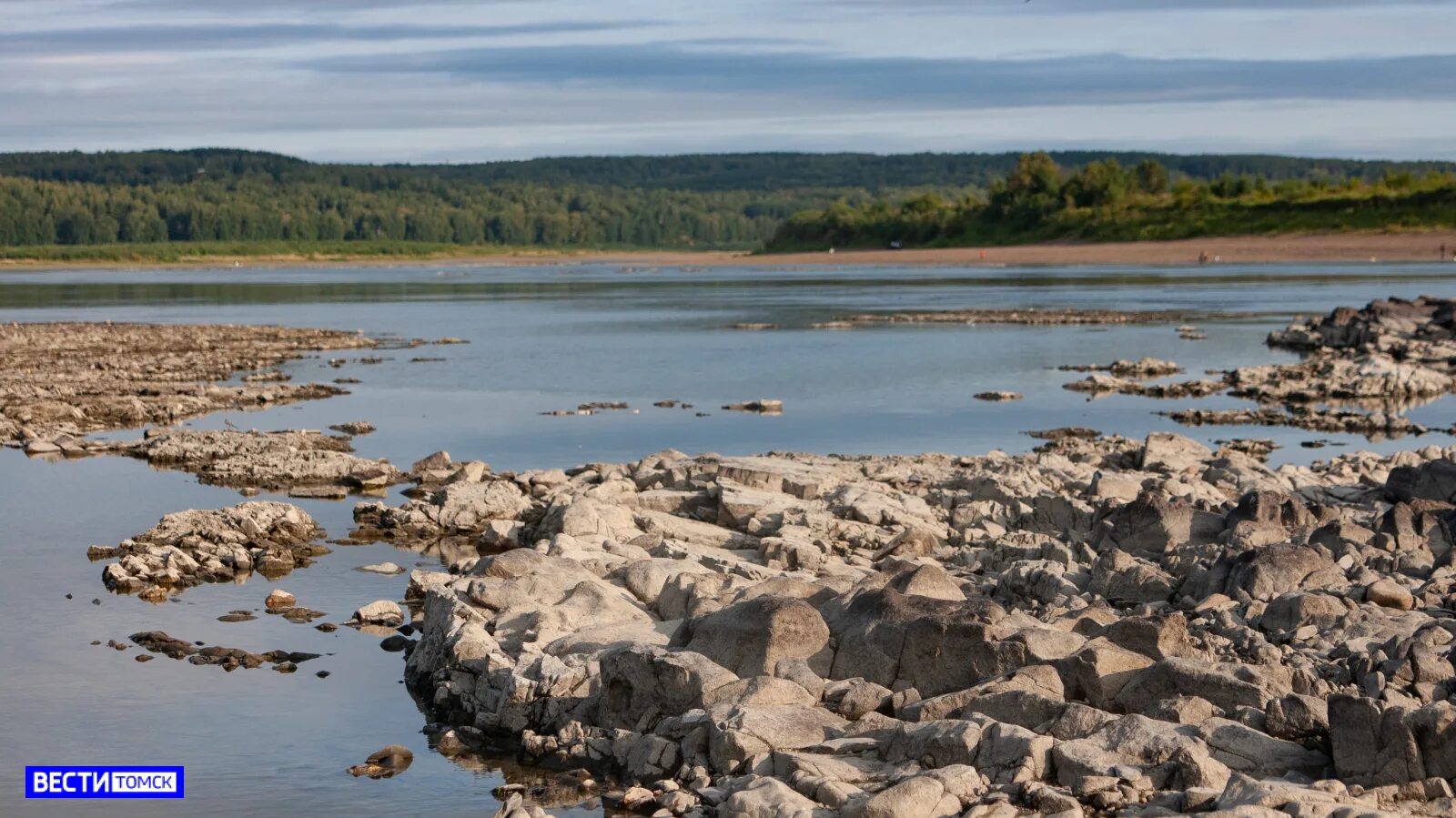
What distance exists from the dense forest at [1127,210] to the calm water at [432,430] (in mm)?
29456

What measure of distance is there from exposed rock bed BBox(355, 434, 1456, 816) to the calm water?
3.30ft

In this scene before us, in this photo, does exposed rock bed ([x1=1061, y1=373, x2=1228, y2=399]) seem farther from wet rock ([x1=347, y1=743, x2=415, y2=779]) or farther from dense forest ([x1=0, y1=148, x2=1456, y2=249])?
dense forest ([x1=0, y1=148, x2=1456, y2=249])

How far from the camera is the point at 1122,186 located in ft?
383

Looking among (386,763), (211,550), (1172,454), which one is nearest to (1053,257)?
(1172,454)

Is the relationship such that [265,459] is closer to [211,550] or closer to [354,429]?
[354,429]

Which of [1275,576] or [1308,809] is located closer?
[1308,809]

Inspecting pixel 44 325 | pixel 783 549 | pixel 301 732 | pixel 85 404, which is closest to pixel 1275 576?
pixel 783 549

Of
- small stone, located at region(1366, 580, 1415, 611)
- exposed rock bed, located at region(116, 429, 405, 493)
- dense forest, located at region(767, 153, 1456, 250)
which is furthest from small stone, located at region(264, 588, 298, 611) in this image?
dense forest, located at region(767, 153, 1456, 250)

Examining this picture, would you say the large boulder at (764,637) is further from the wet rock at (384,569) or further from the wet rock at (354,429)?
the wet rock at (354,429)

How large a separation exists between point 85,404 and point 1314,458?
61.4 feet

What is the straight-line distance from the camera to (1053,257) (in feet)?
362

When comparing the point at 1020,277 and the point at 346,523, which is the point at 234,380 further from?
the point at 1020,277

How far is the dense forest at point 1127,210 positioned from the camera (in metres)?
101

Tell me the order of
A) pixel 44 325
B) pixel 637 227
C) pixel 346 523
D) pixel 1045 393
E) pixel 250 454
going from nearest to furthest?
pixel 346 523 → pixel 250 454 → pixel 1045 393 → pixel 44 325 → pixel 637 227
